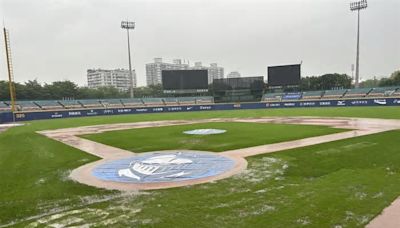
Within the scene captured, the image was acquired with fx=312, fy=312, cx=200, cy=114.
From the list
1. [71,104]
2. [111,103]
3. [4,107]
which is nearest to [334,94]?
[111,103]

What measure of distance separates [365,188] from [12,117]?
46551mm

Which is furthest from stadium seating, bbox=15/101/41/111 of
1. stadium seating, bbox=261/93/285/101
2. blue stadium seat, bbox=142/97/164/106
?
stadium seating, bbox=261/93/285/101

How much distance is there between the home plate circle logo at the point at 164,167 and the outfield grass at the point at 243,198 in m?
0.94

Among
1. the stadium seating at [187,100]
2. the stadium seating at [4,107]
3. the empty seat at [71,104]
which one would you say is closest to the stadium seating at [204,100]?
the stadium seating at [187,100]

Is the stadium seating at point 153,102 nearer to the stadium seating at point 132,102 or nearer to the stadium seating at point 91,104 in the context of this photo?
the stadium seating at point 132,102

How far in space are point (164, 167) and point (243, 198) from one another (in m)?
4.07

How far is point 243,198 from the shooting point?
6.54 meters

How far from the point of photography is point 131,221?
18.1 ft

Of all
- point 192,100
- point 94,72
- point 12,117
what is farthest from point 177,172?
point 94,72

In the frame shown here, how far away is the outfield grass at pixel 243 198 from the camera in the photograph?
5.46 metres

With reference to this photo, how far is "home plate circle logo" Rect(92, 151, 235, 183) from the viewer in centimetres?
875

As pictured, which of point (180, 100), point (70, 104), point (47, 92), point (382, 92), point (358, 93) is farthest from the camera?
point (47, 92)

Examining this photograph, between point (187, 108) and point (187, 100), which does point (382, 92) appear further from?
point (187, 100)

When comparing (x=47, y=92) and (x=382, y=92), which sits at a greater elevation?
(x=47, y=92)
